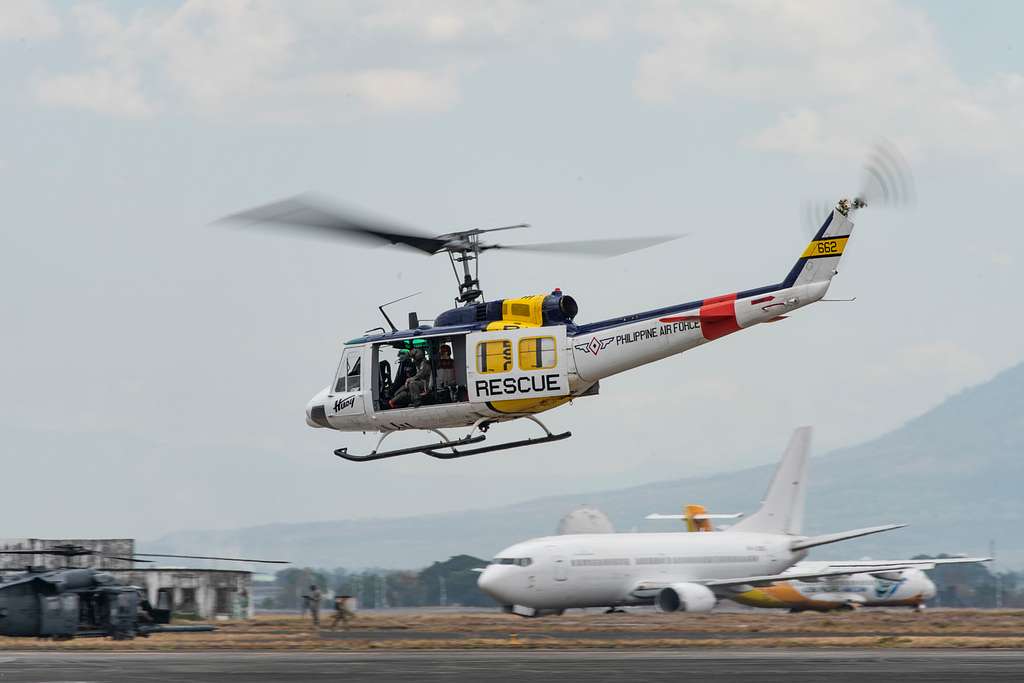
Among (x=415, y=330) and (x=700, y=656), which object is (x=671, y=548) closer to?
(x=700, y=656)

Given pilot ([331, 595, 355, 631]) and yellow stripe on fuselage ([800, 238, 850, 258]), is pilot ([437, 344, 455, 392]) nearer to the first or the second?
yellow stripe on fuselage ([800, 238, 850, 258])

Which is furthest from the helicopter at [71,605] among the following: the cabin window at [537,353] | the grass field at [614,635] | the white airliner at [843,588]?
the white airliner at [843,588]

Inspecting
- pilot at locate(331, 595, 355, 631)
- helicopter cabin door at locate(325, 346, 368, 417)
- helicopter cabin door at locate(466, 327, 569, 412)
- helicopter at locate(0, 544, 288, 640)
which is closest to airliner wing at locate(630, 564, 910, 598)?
pilot at locate(331, 595, 355, 631)

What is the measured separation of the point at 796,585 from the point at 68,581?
33159 millimetres

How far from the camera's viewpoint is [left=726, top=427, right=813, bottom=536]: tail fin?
6569 centimetres

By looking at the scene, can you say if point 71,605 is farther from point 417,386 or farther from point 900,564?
point 900,564

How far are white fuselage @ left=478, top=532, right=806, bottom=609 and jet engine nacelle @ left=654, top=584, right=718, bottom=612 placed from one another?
1.55ft

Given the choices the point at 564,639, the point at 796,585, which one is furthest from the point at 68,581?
the point at 796,585

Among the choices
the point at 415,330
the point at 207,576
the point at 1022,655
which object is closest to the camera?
the point at 415,330

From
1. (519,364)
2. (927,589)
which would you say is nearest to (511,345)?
(519,364)

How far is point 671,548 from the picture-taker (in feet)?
199

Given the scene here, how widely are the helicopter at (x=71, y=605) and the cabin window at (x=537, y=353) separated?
11793mm

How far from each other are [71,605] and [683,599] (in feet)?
81.9

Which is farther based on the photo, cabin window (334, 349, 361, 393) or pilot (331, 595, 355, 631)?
pilot (331, 595, 355, 631)
